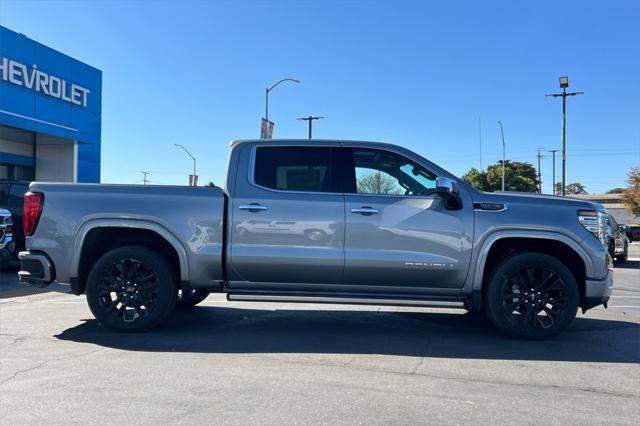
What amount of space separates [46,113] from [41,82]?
1205mm

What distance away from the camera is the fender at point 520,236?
562 cm

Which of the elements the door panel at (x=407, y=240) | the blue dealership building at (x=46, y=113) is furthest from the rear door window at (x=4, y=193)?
the blue dealership building at (x=46, y=113)

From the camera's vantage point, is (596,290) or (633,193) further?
(633,193)

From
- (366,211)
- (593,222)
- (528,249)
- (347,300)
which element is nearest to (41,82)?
(366,211)

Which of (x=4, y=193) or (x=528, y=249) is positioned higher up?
(x=4, y=193)

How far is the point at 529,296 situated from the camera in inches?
225

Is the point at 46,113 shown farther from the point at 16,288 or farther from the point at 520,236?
the point at 520,236

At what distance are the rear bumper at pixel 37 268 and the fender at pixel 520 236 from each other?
4.61m

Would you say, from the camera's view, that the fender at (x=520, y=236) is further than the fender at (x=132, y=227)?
No

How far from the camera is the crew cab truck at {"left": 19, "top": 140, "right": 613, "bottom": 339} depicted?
5656mm

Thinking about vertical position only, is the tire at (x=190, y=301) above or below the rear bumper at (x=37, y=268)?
below

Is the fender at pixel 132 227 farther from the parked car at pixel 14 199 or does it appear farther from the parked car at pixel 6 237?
the parked car at pixel 14 199

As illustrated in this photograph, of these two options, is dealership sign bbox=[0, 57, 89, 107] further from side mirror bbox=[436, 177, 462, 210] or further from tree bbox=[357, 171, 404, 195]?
side mirror bbox=[436, 177, 462, 210]

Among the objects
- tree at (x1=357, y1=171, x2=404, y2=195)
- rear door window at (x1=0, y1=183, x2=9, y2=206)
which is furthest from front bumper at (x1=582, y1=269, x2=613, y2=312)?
rear door window at (x1=0, y1=183, x2=9, y2=206)
